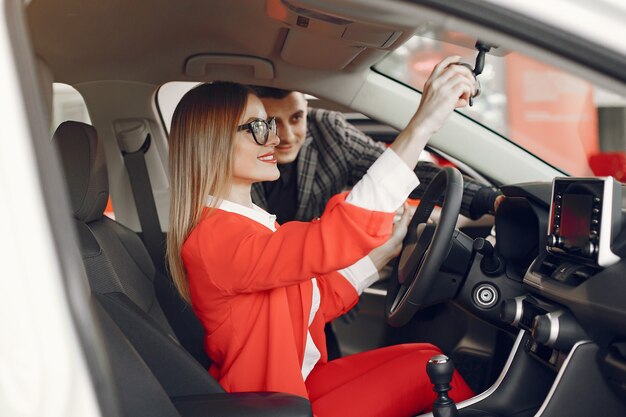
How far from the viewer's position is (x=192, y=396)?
1.29m

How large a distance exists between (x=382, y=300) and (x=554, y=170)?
75cm

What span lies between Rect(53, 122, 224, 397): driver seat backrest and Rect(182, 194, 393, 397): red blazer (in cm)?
12

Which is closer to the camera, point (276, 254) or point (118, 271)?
point (276, 254)

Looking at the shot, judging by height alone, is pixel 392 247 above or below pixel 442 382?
above

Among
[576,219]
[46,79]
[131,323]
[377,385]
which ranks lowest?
[377,385]

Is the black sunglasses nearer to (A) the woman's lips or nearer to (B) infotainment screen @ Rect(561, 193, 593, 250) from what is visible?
(A) the woman's lips

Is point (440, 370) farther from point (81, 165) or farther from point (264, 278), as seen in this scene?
point (81, 165)

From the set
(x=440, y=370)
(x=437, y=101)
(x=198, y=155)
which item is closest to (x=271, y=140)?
(x=198, y=155)

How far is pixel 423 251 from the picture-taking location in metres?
1.62

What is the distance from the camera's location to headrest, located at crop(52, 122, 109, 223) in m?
1.58

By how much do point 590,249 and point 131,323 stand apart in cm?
82

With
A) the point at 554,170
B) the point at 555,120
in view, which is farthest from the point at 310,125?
the point at 555,120

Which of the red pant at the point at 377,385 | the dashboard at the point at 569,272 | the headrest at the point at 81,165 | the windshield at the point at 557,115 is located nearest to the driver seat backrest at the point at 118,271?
the headrest at the point at 81,165

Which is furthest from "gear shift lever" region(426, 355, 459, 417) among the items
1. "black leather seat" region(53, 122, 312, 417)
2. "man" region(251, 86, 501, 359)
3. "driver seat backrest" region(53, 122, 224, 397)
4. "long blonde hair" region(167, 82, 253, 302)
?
"man" region(251, 86, 501, 359)
